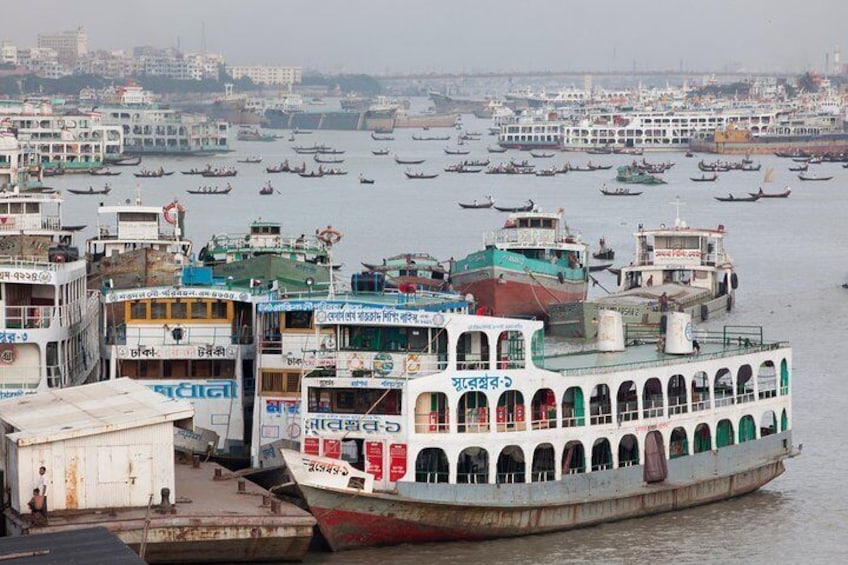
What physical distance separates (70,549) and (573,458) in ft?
22.8

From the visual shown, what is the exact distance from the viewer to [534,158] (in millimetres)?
138000

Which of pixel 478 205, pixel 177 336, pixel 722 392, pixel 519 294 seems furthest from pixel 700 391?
pixel 478 205

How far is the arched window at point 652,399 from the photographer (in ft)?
76.0

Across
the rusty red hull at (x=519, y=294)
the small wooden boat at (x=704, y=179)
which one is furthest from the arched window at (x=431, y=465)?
the small wooden boat at (x=704, y=179)

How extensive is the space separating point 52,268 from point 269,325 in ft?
11.0

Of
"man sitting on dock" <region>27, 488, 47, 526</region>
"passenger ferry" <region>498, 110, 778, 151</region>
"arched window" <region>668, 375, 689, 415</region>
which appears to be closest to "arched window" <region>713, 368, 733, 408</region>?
"arched window" <region>668, 375, 689, 415</region>

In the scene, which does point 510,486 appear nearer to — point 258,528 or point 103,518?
point 258,528

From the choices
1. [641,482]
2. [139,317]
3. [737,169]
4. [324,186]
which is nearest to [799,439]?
[641,482]

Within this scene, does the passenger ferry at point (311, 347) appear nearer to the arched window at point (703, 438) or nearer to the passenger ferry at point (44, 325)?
the passenger ferry at point (44, 325)

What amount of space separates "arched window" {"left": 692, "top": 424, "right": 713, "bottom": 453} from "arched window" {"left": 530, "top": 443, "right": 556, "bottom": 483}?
2.42m

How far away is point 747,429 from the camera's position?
24.5 meters

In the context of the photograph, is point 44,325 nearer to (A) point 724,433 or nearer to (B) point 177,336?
(B) point 177,336

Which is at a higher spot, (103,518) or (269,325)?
(269,325)

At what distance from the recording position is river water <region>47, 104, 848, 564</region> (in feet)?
73.5
